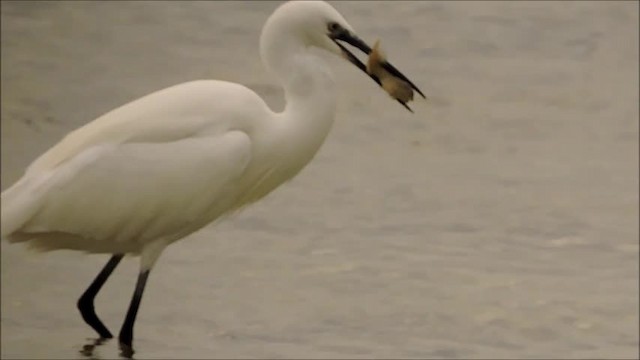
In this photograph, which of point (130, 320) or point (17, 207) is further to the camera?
point (130, 320)

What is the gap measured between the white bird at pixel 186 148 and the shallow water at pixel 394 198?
1.30 feet

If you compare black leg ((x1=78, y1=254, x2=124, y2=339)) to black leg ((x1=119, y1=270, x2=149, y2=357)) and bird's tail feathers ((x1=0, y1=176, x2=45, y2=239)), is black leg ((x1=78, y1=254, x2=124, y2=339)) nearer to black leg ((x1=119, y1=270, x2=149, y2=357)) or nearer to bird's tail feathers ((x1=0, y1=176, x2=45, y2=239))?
black leg ((x1=119, y1=270, x2=149, y2=357))

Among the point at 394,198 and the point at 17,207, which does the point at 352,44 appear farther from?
the point at 394,198

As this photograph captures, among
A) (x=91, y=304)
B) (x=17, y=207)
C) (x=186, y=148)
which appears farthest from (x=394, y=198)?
(x=17, y=207)

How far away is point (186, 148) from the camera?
13.2ft

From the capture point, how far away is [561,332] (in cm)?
472

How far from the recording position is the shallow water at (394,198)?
465 cm

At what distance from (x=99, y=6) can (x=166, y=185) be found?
12.1 feet

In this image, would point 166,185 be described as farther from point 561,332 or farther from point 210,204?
point 561,332

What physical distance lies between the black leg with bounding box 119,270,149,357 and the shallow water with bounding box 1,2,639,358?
0.51 feet

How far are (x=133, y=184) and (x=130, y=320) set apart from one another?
302 millimetres

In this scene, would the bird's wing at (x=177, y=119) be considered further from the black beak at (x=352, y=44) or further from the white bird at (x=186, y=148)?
Result: the black beak at (x=352, y=44)

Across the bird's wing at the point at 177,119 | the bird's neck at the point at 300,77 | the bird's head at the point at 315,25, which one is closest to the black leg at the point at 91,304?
the bird's wing at the point at 177,119

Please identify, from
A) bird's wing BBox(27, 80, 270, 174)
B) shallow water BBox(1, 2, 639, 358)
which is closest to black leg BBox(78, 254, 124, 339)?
shallow water BBox(1, 2, 639, 358)
